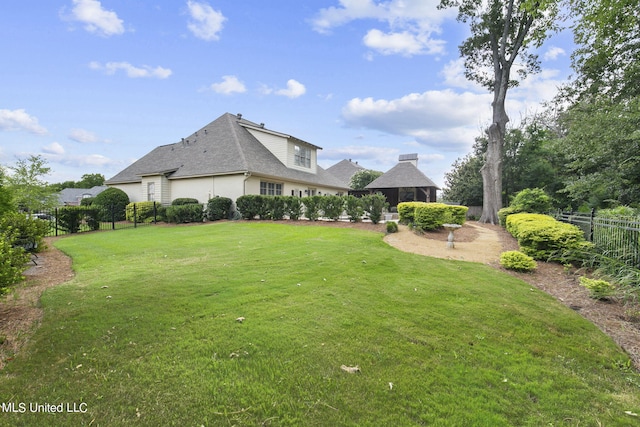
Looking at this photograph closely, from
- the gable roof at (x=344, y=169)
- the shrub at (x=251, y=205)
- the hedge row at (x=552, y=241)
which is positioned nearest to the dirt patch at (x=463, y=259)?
the hedge row at (x=552, y=241)

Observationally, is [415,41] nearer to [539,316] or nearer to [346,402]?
[539,316]

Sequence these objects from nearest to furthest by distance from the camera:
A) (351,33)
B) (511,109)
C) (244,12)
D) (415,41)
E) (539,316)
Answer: (539,316) < (244,12) < (415,41) < (351,33) < (511,109)

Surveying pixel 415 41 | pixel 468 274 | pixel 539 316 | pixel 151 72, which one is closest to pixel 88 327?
pixel 539 316

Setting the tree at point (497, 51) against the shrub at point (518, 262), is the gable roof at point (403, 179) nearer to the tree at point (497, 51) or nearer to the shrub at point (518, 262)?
the tree at point (497, 51)

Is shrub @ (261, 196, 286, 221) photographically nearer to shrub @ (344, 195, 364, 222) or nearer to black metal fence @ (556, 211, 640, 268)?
shrub @ (344, 195, 364, 222)

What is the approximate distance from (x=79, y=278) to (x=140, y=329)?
351 cm

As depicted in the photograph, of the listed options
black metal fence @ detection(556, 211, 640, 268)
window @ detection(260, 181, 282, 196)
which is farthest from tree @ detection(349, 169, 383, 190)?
black metal fence @ detection(556, 211, 640, 268)

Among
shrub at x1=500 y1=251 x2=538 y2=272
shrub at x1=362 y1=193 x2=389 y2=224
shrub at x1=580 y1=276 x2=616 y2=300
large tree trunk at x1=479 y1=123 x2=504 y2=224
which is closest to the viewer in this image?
shrub at x1=580 y1=276 x2=616 y2=300

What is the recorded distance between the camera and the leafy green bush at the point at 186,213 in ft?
55.4

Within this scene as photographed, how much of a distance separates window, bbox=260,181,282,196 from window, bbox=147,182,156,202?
7.93 meters

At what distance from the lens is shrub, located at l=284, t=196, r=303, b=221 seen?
51.3 ft

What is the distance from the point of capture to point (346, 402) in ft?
7.86

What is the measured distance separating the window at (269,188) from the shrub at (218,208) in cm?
233

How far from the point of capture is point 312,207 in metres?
15.2
